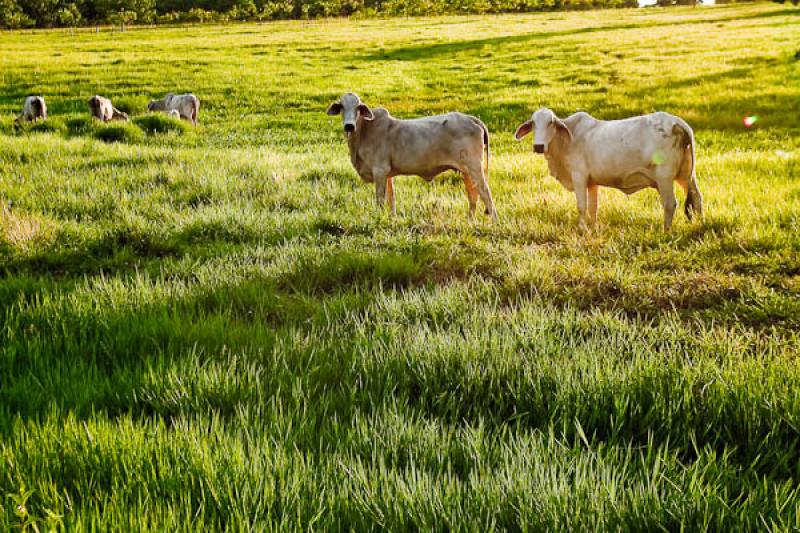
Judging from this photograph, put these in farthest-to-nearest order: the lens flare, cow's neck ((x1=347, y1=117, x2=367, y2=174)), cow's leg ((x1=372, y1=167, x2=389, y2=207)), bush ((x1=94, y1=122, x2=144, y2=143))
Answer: the lens flare < bush ((x1=94, y1=122, x2=144, y2=143)) < cow's neck ((x1=347, y1=117, x2=367, y2=174)) < cow's leg ((x1=372, y1=167, x2=389, y2=207))

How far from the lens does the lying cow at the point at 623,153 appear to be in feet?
20.3

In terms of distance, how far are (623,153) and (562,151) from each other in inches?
34.4

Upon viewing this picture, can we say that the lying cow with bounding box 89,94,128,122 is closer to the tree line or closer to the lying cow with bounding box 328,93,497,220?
the lying cow with bounding box 328,93,497,220

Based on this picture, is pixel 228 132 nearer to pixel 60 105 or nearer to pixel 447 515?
pixel 60 105

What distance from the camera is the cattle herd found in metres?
6.23

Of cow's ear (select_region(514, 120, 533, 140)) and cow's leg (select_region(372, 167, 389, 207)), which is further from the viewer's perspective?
cow's leg (select_region(372, 167, 389, 207))

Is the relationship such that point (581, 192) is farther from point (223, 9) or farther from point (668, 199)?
point (223, 9)

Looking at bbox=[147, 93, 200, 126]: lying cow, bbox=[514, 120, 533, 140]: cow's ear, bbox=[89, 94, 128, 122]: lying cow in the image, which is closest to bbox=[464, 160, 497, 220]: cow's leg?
bbox=[514, 120, 533, 140]: cow's ear

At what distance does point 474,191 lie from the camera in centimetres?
823

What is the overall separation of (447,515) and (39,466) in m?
1.33

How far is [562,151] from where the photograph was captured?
7109 mm

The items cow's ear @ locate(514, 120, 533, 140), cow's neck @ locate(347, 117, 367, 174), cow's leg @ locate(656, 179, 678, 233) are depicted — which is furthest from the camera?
cow's neck @ locate(347, 117, 367, 174)

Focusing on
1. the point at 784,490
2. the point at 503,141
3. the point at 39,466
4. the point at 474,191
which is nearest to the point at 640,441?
the point at 784,490

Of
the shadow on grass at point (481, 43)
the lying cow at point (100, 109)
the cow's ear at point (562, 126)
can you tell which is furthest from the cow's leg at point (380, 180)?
the shadow on grass at point (481, 43)
